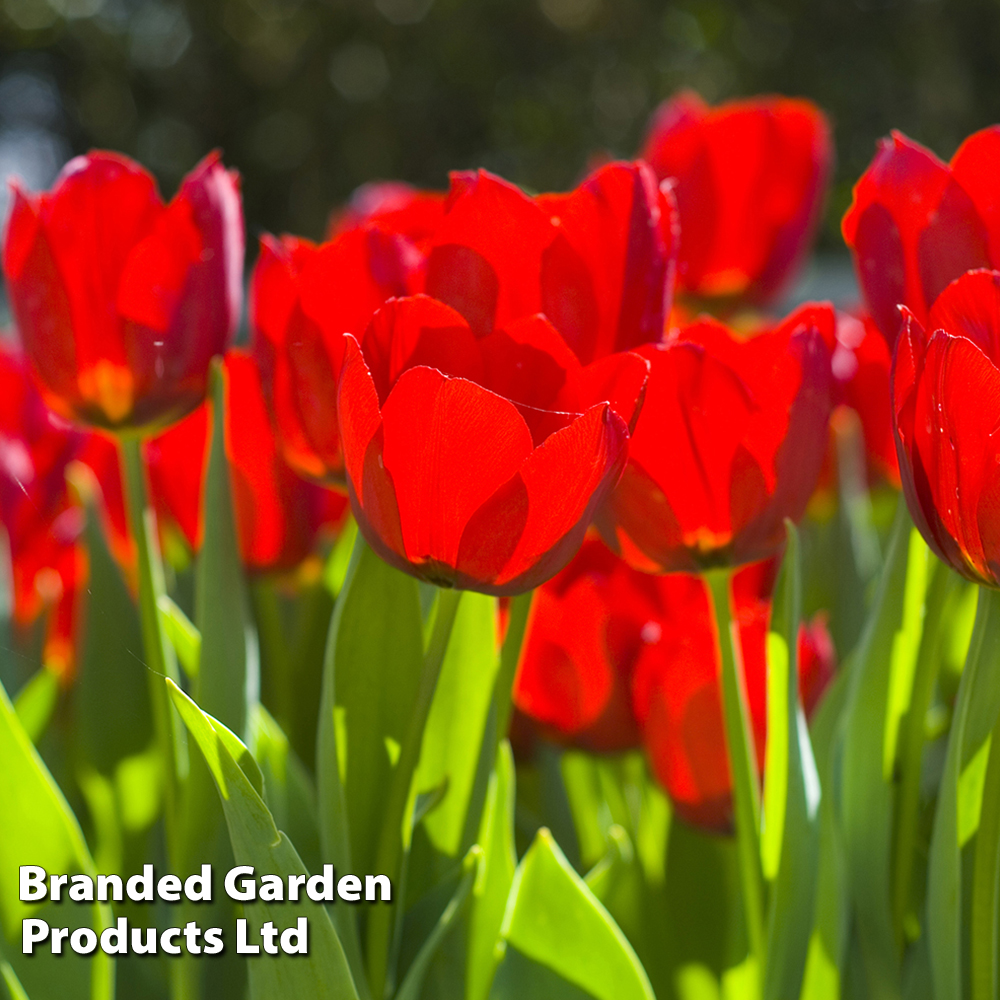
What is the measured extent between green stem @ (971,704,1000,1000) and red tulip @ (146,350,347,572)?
1.00ft

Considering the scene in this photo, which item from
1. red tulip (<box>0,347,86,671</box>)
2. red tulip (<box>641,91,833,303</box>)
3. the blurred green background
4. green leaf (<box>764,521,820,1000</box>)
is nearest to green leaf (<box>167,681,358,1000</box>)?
green leaf (<box>764,521,820,1000</box>)

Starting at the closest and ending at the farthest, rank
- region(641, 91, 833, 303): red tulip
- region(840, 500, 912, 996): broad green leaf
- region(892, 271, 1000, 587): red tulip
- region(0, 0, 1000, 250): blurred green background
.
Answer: region(892, 271, 1000, 587): red tulip, region(840, 500, 912, 996): broad green leaf, region(641, 91, 833, 303): red tulip, region(0, 0, 1000, 250): blurred green background

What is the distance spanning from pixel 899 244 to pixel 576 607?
0.19 metres

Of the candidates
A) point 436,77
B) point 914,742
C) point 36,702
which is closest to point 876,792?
point 914,742

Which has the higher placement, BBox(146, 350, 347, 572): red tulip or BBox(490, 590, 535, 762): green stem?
BBox(146, 350, 347, 572): red tulip

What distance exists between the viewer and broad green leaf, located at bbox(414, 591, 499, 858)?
0.40 m

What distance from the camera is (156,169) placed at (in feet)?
16.4

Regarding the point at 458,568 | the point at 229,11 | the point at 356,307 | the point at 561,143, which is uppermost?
the point at 229,11

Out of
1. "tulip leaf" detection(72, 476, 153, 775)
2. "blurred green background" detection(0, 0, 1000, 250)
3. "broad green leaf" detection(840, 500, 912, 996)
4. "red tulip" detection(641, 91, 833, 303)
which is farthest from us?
"blurred green background" detection(0, 0, 1000, 250)

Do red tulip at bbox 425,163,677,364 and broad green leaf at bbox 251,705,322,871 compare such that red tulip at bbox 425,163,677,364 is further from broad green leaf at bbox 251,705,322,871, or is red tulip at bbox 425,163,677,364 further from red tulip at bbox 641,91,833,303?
red tulip at bbox 641,91,833,303

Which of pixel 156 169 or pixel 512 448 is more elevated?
pixel 156 169

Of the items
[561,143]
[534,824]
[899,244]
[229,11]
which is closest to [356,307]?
[899,244]

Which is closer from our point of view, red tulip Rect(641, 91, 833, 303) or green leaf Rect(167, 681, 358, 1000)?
green leaf Rect(167, 681, 358, 1000)

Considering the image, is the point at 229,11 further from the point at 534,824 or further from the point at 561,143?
the point at 534,824
